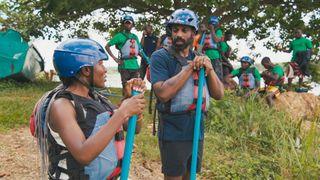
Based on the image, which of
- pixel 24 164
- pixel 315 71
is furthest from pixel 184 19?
pixel 315 71

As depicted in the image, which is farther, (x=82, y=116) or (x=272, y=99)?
(x=272, y=99)

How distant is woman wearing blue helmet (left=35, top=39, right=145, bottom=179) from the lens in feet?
6.32

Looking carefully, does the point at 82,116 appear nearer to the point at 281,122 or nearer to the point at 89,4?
the point at 281,122

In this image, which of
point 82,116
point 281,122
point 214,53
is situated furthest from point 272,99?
point 82,116

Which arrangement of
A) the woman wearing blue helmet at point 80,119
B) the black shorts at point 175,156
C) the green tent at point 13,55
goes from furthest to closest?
the green tent at point 13,55 < the black shorts at point 175,156 < the woman wearing blue helmet at point 80,119

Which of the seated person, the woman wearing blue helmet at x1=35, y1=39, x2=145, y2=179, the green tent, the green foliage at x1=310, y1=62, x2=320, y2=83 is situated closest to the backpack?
the woman wearing blue helmet at x1=35, y1=39, x2=145, y2=179

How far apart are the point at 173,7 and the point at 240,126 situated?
7.48m

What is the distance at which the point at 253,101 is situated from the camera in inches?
279

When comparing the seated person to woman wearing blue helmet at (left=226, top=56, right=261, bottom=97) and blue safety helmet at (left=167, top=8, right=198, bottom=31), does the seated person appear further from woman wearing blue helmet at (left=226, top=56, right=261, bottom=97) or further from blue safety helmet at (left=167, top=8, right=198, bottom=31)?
blue safety helmet at (left=167, top=8, right=198, bottom=31)

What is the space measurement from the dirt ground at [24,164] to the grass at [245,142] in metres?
0.29

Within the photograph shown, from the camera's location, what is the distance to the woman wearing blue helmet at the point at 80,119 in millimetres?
1927

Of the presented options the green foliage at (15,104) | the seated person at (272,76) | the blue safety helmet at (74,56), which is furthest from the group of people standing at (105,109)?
the seated person at (272,76)

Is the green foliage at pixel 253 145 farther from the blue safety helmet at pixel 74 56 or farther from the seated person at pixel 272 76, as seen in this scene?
the blue safety helmet at pixel 74 56

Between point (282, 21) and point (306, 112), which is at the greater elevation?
point (282, 21)
